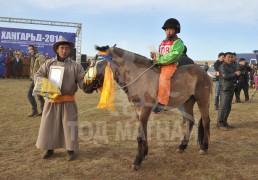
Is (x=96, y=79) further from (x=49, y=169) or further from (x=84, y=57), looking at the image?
(x=84, y=57)

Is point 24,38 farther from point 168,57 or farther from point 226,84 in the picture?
point 168,57

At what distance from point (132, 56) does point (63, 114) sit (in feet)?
5.30

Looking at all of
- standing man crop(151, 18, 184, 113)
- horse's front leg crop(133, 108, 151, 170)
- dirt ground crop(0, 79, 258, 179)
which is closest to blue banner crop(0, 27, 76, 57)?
dirt ground crop(0, 79, 258, 179)

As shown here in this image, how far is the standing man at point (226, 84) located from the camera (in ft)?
22.6

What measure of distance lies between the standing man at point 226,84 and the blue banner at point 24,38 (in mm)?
18716

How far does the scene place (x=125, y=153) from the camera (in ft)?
16.4

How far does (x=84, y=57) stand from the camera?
27781mm

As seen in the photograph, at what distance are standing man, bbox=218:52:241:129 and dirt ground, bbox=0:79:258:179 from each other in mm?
395

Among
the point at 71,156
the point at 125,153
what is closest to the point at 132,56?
the point at 125,153

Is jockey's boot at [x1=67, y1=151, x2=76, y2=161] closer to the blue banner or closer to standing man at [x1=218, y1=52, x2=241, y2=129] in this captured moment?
standing man at [x1=218, y1=52, x2=241, y2=129]

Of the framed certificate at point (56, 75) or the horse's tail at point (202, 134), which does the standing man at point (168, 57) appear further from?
the framed certificate at point (56, 75)

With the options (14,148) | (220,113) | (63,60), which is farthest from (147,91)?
(220,113)

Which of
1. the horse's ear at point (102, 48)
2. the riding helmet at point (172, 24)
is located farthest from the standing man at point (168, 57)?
the horse's ear at point (102, 48)

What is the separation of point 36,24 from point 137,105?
68.4 ft
